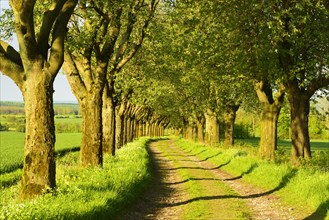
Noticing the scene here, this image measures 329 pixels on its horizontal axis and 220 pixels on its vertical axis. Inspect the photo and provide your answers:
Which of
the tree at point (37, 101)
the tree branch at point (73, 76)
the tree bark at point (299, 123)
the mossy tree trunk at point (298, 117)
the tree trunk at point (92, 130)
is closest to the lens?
the tree at point (37, 101)

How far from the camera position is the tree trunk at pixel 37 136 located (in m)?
11.4

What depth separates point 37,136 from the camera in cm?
→ 1141

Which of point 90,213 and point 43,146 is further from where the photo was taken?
point 43,146

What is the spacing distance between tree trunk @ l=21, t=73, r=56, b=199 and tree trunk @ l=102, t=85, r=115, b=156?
16199 millimetres

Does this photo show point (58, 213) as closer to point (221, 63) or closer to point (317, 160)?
point (221, 63)

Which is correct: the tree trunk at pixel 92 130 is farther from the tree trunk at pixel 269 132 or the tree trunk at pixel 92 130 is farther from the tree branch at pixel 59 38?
the tree trunk at pixel 269 132

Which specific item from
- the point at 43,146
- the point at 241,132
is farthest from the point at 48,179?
the point at 241,132

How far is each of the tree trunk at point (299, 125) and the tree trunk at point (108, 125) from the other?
12.0 metres

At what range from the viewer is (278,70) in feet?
68.5

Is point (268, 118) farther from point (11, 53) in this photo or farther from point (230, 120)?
point (11, 53)

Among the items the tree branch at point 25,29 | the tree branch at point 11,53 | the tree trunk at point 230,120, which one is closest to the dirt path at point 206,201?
the tree branch at point 25,29

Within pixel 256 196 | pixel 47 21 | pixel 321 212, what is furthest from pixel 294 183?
pixel 47 21

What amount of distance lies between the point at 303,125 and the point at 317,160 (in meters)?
2.80

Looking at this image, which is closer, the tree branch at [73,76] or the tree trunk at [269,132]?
the tree branch at [73,76]
